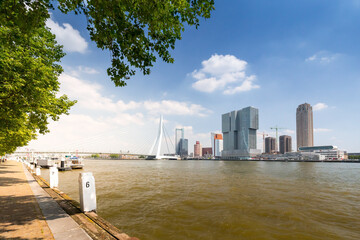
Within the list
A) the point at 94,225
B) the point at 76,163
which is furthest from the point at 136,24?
the point at 76,163

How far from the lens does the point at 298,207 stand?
10.6m

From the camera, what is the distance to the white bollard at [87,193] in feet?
22.5

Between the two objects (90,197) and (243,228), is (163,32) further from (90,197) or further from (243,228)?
(243,228)

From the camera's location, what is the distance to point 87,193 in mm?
6949

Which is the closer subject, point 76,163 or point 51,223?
point 51,223

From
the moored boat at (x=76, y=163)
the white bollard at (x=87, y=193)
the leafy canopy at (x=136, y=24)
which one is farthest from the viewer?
the moored boat at (x=76, y=163)

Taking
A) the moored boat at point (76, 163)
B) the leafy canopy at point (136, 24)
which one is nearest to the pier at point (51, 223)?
the leafy canopy at point (136, 24)

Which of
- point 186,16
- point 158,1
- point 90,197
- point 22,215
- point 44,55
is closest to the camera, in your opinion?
point 158,1

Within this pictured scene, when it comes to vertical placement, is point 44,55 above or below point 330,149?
above

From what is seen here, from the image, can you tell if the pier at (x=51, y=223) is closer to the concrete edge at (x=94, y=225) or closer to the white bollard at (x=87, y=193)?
the concrete edge at (x=94, y=225)

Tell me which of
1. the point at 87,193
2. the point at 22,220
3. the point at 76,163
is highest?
the point at 87,193

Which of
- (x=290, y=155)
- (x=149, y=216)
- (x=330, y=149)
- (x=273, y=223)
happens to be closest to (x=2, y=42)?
(x=149, y=216)

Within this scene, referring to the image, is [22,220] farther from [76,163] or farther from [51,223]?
[76,163]

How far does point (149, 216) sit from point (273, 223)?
558 centimetres
